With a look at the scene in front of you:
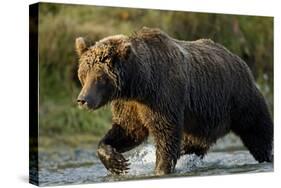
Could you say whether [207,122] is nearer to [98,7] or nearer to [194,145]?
[194,145]

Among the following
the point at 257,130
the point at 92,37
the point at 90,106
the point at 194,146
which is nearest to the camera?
the point at 90,106

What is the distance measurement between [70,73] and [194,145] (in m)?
2.01

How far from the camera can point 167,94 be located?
9508 mm

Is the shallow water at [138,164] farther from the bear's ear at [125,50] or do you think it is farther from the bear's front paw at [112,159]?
the bear's ear at [125,50]

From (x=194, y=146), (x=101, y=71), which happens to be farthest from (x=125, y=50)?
(x=194, y=146)

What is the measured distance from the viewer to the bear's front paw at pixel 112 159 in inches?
368

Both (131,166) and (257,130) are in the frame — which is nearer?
(131,166)

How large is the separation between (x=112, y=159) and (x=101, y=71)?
46.3 inches

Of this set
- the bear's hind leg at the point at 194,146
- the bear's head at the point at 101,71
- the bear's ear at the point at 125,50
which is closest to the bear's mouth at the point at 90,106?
the bear's head at the point at 101,71

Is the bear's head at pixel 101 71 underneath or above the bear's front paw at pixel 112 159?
above

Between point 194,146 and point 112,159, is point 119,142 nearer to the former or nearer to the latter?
point 112,159

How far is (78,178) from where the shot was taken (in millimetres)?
9422

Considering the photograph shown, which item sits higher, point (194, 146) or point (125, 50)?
point (125, 50)

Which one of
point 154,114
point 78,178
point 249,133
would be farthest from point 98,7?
point 249,133
